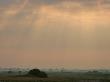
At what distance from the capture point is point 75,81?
243ft

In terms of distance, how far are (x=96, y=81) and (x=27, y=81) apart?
640 inches

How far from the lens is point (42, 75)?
85.3 meters

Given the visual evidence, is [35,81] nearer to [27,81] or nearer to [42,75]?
[27,81]

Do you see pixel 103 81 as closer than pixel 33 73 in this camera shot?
Yes

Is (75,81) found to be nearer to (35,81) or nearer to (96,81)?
(96,81)

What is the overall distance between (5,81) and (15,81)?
1.98 metres

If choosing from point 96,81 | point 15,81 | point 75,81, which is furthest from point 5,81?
point 96,81

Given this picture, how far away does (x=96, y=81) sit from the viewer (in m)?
75.8

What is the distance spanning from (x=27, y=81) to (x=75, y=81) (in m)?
11.4

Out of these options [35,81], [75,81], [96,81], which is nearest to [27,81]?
[35,81]

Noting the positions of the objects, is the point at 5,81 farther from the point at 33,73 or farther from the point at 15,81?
the point at 33,73

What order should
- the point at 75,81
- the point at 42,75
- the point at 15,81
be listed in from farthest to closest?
the point at 42,75 → the point at 75,81 → the point at 15,81

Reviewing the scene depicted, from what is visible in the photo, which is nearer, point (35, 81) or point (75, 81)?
point (35, 81)

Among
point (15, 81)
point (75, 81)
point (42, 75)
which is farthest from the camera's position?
point (42, 75)
